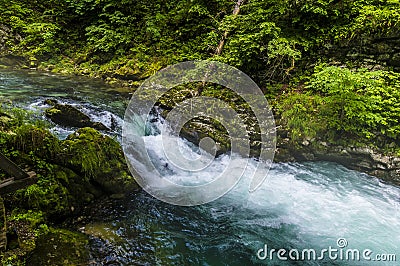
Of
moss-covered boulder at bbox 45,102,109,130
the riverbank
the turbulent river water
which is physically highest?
moss-covered boulder at bbox 45,102,109,130

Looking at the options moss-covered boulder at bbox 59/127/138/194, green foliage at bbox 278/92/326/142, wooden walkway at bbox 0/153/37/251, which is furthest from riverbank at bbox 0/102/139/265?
green foliage at bbox 278/92/326/142

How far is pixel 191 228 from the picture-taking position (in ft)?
15.8

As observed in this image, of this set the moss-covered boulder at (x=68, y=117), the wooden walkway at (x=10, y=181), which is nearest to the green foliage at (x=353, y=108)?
the moss-covered boulder at (x=68, y=117)

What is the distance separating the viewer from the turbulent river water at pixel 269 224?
4203 millimetres

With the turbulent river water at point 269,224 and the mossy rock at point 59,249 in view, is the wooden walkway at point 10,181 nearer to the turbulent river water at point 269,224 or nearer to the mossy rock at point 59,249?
the mossy rock at point 59,249

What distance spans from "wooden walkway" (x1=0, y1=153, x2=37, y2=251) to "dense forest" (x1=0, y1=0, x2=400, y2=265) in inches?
12.7

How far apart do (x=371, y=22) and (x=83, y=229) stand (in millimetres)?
9125

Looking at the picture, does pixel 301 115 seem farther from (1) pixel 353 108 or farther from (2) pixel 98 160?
(2) pixel 98 160

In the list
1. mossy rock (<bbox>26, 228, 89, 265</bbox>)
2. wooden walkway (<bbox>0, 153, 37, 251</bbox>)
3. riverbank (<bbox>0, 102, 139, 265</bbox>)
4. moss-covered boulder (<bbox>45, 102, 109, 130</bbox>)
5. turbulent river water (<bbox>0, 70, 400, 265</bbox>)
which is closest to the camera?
wooden walkway (<bbox>0, 153, 37, 251</bbox>)

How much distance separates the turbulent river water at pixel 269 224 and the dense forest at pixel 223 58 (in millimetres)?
636

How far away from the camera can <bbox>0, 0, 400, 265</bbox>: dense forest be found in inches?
188

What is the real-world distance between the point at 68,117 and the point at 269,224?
515 centimetres

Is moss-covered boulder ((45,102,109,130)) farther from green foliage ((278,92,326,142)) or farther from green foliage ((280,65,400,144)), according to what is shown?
green foliage ((280,65,400,144))

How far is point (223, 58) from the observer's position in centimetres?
870
